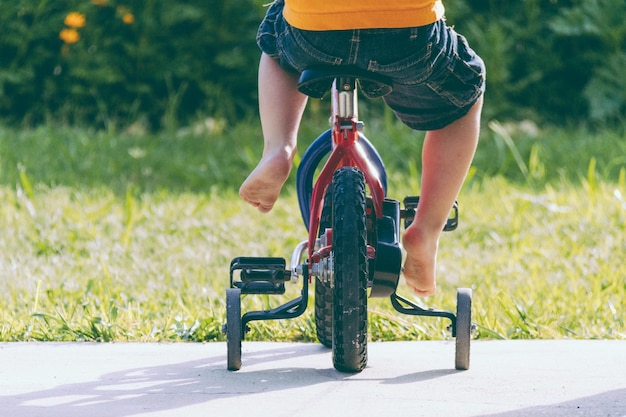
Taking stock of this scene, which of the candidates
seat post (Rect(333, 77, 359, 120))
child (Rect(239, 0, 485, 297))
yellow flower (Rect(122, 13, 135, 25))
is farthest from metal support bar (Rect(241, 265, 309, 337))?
yellow flower (Rect(122, 13, 135, 25))

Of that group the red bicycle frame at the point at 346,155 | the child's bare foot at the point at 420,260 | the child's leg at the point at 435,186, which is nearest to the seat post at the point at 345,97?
the red bicycle frame at the point at 346,155

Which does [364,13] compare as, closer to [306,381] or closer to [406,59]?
[406,59]

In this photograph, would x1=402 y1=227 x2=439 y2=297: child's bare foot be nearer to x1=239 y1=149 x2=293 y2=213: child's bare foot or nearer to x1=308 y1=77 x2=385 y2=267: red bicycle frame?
x1=308 y1=77 x2=385 y2=267: red bicycle frame

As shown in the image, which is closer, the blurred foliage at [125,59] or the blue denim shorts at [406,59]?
the blue denim shorts at [406,59]

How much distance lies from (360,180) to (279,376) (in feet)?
1.84

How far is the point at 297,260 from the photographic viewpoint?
2756 mm

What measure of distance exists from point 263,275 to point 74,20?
13.4 feet

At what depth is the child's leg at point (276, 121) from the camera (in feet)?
8.93

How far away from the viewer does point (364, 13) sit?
2.43m

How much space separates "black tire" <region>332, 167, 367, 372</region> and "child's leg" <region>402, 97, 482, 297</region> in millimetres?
328

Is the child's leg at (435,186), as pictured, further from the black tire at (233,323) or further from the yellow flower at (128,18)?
the yellow flower at (128,18)

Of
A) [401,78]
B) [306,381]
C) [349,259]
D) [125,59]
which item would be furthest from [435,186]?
[125,59]

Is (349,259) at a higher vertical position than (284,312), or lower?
higher

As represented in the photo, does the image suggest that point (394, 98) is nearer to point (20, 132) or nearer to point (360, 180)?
point (360, 180)
